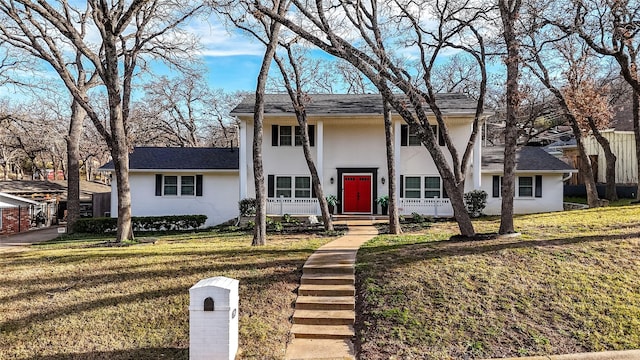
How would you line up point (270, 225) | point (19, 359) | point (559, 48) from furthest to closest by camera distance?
1. point (559, 48)
2. point (270, 225)
3. point (19, 359)

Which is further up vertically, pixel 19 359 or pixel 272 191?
pixel 272 191

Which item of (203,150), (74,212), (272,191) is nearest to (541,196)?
(272,191)

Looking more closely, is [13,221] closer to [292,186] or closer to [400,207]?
[292,186]

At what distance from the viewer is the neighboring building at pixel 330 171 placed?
61.7 feet

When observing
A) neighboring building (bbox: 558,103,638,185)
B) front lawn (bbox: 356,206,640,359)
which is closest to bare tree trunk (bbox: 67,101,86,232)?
front lawn (bbox: 356,206,640,359)

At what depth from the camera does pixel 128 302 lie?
6801mm

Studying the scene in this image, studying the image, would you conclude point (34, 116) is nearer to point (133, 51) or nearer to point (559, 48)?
point (133, 51)

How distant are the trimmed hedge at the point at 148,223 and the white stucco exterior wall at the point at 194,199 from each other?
2.57ft

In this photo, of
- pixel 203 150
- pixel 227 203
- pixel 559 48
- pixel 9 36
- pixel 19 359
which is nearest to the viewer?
pixel 19 359

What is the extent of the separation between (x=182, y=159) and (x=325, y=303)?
656 inches

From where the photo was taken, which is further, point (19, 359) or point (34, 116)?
point (34, 116)

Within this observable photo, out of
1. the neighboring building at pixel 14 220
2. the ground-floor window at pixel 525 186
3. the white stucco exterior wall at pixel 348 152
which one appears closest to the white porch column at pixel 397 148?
the white stucco exterior wall at pixel 348 152

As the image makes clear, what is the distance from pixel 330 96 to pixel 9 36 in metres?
14.3

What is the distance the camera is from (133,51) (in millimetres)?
17328
